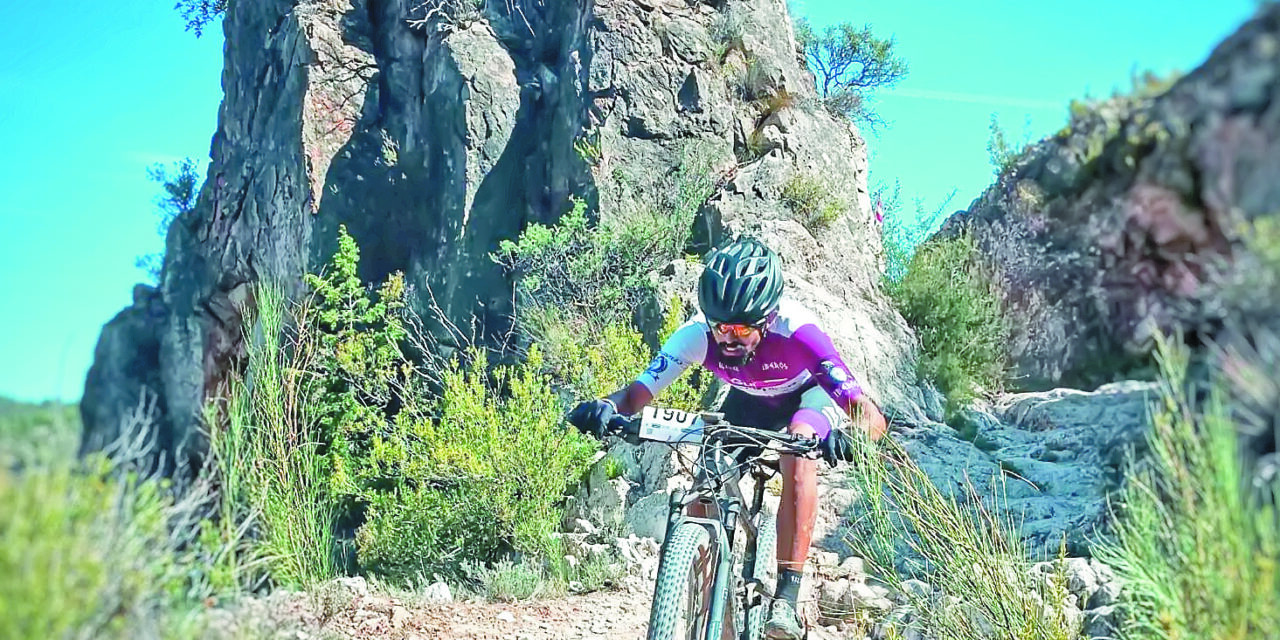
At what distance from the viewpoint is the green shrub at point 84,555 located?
1961 mm

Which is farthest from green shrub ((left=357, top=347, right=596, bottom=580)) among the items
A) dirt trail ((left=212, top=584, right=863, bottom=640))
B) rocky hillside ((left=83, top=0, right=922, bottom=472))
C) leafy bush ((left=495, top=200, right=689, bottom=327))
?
leafy bush ((left=495, top=200, right=689, bottom=327))

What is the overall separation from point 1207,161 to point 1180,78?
0.28 meters

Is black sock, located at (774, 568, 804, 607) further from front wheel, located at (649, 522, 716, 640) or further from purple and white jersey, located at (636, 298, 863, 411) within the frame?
purple and white jersey, located at (636, 298, 863, 411)

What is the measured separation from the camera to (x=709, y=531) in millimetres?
3889

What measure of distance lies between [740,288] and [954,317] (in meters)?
4.28

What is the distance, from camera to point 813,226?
438 inches

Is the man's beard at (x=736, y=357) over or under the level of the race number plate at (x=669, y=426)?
over

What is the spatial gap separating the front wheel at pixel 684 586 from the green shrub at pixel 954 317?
79.5 inches

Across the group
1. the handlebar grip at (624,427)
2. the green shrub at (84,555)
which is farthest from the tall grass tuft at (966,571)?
the green shrub at (84,555)

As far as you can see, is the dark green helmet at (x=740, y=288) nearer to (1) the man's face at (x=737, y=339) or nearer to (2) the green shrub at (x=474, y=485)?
(1) the man's face at (x=737, y=339)

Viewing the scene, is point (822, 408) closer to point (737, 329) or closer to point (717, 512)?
point (737, 329)

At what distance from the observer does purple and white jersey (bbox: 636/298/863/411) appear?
4.52 metres

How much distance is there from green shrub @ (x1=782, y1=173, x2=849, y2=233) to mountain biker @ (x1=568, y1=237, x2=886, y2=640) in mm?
6470

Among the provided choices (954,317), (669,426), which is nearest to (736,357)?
(669,426)
